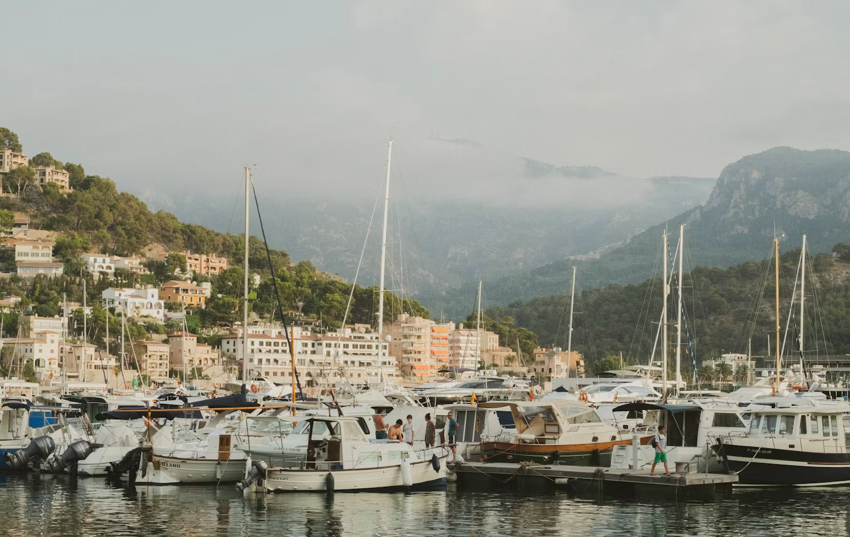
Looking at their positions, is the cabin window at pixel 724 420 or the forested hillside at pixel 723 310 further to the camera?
the forested hillside at pixel 723 310

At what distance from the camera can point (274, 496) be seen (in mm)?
26891

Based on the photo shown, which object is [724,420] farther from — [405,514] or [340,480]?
[340,480]

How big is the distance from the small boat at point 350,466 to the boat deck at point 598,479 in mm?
2091

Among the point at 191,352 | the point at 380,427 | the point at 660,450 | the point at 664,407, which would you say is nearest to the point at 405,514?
the point at 660,450

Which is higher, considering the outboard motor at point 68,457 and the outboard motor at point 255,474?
the outboard motor at point 255,474

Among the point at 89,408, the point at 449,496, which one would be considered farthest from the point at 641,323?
the point at 449,496

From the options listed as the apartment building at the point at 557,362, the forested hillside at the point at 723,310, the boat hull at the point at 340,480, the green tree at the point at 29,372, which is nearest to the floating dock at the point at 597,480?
the boat hull at the point at 340,480

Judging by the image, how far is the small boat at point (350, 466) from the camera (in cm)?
2697

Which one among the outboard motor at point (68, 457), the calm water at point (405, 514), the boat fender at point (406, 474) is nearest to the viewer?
the calm water at point (405, 514)

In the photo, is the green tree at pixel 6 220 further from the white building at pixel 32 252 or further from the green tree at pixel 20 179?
the green tree at pixel 20 179

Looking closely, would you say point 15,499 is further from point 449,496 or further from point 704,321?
point 704,321

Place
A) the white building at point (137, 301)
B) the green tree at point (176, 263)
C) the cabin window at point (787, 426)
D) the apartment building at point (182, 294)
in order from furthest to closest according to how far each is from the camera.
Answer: the green tree at point (176, 263), the apartment building at point (182, 294), the white building at point (137, 301), the cabin window at point (787, 426)

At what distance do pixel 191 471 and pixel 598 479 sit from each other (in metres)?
11.5

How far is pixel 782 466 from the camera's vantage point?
28.5 m
